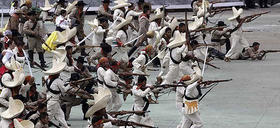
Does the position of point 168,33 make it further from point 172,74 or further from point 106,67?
point 106,67

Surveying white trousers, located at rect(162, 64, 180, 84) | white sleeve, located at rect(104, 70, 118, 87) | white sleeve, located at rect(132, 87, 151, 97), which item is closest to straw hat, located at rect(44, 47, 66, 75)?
white sleeve, located at rect(104, 70, 118, 87)

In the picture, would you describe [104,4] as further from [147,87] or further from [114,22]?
[147,87]

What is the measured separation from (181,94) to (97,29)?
7.84m

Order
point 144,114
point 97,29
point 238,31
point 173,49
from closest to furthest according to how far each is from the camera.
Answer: point 144,114, point 173,49, point 97,29, point 238,31

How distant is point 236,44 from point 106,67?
8.99 m

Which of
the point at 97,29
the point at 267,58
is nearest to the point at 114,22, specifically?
the point at 97,29

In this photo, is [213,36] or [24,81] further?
[213,36]

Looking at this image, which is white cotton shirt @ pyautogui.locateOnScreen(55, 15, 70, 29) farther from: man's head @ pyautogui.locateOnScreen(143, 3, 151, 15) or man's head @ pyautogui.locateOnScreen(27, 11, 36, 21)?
man's head @ pyautogui.locateOnScreen(143, 3, 151, 15)

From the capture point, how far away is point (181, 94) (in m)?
17.1

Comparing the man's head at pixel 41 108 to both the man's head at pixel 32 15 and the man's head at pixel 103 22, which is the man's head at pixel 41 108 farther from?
the man's head at pixel 32 15

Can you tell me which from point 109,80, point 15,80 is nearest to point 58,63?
point 109,80

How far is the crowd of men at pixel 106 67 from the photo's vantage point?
50.3 ft

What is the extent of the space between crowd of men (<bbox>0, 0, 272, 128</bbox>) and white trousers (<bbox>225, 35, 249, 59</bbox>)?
0.09 feet

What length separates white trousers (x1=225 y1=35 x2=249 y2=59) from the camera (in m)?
26.4
